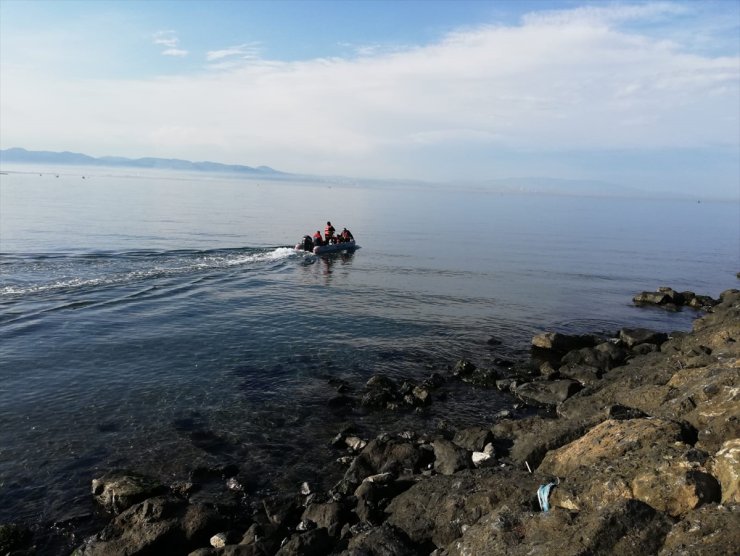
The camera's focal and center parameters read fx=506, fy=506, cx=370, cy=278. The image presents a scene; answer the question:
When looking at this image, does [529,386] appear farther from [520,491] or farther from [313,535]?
[313,535]

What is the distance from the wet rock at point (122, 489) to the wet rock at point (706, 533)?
34.5 feet

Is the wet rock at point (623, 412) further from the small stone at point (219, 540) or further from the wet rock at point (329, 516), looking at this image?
the small stone at point (219, 540)

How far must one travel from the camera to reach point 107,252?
41.5m

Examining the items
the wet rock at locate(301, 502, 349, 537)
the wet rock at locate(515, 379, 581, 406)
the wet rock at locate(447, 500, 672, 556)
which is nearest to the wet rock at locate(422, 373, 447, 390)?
the wet rock at locate(515, 379, 581, 406)

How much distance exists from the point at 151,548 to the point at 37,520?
339 cm

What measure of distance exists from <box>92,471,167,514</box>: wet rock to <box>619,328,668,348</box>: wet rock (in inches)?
870

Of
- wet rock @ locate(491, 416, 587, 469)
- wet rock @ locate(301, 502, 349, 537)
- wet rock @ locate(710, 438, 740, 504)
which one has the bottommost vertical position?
wet rock @ locate(301, 502, 349, 537)

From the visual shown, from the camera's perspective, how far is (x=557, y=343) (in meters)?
24.2

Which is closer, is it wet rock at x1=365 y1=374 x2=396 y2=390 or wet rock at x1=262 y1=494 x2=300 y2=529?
wet rock at x1=262 y1=494 x2=300 y2=529

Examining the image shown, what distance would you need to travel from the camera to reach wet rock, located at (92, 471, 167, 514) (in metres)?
11.6

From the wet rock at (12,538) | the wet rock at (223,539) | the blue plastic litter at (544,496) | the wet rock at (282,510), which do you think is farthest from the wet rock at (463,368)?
the wet rock at (12,538)

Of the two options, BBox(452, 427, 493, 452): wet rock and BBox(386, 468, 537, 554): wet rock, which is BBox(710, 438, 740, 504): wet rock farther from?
BBox(452, 427, 493, 452): wet rock

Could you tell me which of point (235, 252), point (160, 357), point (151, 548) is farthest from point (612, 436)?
point (235, 252)

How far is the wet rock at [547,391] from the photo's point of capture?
1836 cm
